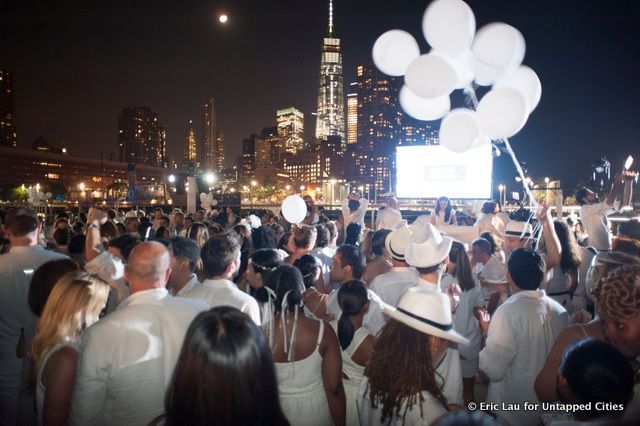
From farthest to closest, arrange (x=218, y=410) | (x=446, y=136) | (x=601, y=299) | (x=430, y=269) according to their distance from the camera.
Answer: (x=446, y=136) → (x=430, y=269) → (x=601, y=299) → (x=218, y=410)

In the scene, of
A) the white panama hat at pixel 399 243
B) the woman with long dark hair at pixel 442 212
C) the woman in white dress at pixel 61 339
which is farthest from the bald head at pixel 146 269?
the woman with long dark hair at pixel 442 212

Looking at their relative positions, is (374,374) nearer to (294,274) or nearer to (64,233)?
(294,274)

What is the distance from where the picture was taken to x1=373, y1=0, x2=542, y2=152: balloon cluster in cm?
421

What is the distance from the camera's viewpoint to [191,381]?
1426mm

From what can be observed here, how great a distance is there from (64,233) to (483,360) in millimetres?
6472

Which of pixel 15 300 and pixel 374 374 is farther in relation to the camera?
pixel 15 300

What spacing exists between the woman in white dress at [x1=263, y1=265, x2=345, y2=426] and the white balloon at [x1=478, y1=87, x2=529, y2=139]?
118 inches

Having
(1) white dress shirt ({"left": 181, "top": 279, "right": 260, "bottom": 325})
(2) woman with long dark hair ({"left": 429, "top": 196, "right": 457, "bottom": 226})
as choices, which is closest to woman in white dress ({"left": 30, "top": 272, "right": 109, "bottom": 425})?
(1) white dress shirt ({"left": 181, "top": 279, "right": 260, "bottom": 325})

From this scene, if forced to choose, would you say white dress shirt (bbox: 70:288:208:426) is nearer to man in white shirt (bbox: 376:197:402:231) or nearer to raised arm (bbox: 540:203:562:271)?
raised arm (bbox: 540:203:562:271)

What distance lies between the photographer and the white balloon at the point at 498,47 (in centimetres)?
424

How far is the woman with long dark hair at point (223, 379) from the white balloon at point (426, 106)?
4.35 meters

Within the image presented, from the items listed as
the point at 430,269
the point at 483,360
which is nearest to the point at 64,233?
the point at 430,269

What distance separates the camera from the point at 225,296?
291cm

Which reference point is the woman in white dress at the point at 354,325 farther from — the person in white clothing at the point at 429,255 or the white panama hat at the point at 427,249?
the white panama hat at the point at 427,249
